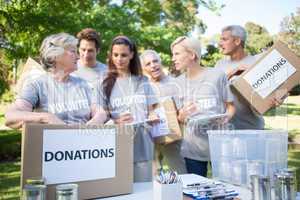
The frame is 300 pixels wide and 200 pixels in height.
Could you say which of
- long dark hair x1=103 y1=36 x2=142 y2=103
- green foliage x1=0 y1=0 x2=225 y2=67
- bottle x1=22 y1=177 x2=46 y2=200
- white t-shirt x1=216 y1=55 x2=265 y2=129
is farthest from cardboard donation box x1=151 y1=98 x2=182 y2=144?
green foliage x1=0 y1=0 x2=225 y2=67

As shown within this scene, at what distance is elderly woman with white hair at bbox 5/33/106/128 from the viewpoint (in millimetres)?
1540

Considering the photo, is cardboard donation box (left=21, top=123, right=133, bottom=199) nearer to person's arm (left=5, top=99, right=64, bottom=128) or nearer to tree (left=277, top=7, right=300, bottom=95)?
person's arm (left=5, top=99, right=64, bottom=128)

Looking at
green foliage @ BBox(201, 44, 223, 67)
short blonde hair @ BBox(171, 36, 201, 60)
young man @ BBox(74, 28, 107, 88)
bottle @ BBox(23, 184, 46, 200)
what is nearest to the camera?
bottle @ BBox(23, 184, 46, 200)

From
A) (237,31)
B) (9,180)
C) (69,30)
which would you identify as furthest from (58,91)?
(9,180)

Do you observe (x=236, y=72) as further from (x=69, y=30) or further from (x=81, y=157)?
(x=69, y=30)

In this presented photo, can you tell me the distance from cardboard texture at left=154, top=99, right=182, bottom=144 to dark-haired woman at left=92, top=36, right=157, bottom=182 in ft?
0.25

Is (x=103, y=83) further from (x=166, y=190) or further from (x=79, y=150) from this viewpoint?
(x=166, y=190)

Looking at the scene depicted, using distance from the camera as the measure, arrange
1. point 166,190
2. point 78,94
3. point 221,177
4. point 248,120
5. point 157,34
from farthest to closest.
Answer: point 157,34 → point 248,120 → point 78,94 → point 221,177 → point 166,190

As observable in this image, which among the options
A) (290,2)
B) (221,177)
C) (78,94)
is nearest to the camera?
(221,177)

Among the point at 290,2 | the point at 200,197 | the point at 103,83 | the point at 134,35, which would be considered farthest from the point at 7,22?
the point at 290,2

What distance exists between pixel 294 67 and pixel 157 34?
445cm

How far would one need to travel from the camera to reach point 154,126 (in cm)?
191

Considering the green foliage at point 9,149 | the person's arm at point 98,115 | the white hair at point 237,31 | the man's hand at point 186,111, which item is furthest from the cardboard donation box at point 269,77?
the green foliage at point 9,149

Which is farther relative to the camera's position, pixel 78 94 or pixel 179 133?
pixel 179 133
